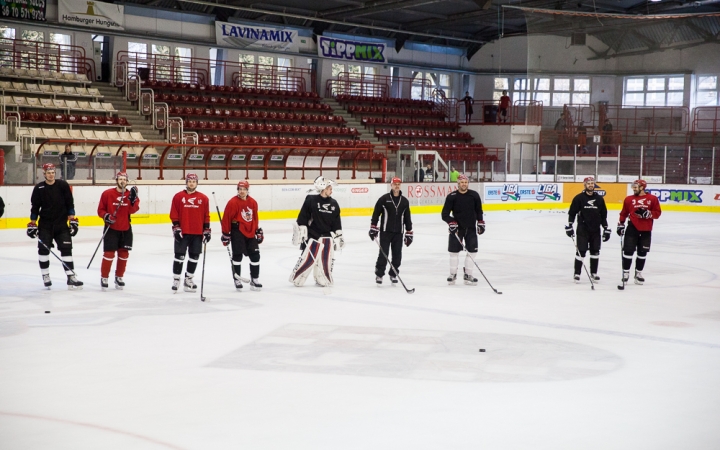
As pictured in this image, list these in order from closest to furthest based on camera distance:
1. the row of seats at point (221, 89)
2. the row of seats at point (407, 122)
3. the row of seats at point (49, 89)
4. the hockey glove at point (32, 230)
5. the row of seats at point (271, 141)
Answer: the hockey glove at point (32, 230) < the row of seats at point (49, 89) < the row of seats at point (271, 141) < the row of seats at point (221, 89) < the row of seats at point (407, 122)

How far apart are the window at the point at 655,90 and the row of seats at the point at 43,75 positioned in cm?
1881

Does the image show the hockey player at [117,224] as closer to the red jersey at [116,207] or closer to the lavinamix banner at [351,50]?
the red jersey at [116,207]

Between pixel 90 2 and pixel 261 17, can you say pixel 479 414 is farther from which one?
pixel 261 17

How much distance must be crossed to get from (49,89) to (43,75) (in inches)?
29.1

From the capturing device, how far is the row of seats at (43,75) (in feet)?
80.1

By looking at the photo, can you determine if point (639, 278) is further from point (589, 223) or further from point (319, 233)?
point (319, 233)

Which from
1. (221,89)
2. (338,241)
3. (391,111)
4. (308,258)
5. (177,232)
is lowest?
(308,258)

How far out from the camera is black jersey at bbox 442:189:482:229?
10.9m

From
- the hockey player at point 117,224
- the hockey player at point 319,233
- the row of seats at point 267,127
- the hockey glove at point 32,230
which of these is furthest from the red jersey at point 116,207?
the row of seats at point 267,127

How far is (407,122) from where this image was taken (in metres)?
34.7

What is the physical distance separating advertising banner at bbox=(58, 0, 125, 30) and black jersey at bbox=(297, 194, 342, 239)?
19625 mm

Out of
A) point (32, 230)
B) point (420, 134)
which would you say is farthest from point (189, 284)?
point (420, 134)

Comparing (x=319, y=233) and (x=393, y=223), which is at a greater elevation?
(x=393, y=223)

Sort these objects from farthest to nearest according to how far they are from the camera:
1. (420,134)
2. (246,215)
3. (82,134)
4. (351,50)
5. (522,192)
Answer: (351,50) < (420,134) < (522,192) < (82,134) < (246,215)
